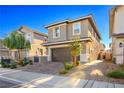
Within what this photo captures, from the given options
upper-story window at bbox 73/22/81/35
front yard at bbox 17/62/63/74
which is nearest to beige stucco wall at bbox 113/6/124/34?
upper-story window at bbox 73/22/81/35

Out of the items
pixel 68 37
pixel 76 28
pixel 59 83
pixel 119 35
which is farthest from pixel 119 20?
pixel 59 83

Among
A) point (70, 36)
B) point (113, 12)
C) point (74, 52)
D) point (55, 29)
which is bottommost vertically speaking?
point (74, 52)

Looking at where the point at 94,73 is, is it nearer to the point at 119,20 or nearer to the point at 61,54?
the point at 119,20

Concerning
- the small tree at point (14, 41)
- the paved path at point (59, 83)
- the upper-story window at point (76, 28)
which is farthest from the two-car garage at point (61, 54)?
the paved path at point (59, 83)

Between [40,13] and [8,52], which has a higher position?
[40,13]

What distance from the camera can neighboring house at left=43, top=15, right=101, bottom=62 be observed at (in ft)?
36.9

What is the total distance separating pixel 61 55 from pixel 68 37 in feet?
6.78

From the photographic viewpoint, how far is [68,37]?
41.6 feet

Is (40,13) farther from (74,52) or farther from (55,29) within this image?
(55,29)

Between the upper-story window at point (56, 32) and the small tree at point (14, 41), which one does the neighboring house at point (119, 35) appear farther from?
the small tree at point (14, 41)

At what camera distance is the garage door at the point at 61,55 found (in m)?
12.4
